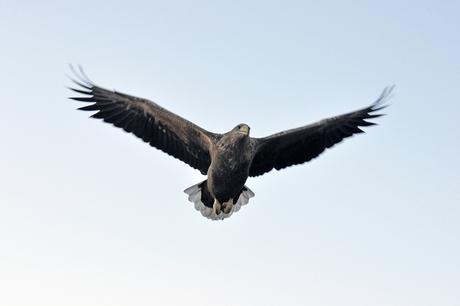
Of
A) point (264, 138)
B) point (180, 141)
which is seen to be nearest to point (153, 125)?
point (180, 141)

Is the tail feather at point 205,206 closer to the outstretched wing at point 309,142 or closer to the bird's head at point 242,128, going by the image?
the outstretched wing at point 309,142

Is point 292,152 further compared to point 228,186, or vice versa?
point 292,152

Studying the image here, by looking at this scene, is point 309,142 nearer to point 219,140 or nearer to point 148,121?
point 219,140

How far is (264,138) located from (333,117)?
144cm

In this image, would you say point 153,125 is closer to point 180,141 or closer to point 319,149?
point 180,141

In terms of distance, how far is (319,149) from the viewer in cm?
988

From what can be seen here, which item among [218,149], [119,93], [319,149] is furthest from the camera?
[319,149]

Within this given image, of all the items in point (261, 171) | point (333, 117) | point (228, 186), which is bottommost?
point (228, 186)

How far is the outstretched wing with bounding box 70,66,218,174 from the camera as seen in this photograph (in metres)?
9.27

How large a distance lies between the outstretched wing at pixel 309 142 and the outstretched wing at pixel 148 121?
43.0 inches

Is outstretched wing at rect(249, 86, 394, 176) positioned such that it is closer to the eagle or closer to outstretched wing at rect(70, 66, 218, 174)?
the eagle

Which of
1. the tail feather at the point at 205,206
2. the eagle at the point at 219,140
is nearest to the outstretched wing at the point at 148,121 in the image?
the eagle at the point at 219,140

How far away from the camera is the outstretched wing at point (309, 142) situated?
964cm

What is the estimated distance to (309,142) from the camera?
32.1ft
